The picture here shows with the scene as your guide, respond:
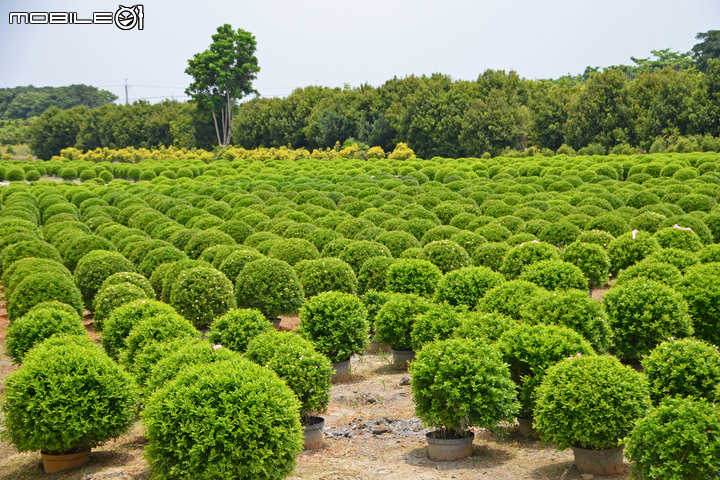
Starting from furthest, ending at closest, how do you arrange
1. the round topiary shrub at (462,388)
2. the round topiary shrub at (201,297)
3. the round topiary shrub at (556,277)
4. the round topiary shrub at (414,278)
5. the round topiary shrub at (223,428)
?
the round topiary shrub at (201,297), the round topiary shrub at (414,278), the round topiary shrub at (556,277), the round topiary shrub at (462,388), the round topiary shrub at (223,428)

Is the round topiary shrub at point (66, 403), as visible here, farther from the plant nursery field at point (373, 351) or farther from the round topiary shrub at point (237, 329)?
the round topiary shrub at point (237, 329)

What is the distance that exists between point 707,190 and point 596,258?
36.2 feet

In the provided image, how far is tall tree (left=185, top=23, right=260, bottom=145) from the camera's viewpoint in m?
77.8

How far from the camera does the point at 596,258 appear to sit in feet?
48.6

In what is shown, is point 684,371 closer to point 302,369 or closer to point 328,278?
point 302,369

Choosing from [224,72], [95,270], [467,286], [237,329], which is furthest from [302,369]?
[224,72]

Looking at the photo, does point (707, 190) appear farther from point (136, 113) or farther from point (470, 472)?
point (136, 113)

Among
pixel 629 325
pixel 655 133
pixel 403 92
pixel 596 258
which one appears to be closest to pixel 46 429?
pixel 629 325

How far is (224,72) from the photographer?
78.2 meters

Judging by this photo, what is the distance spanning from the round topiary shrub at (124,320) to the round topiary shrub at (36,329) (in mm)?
733

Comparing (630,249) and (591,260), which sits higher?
(630,249)

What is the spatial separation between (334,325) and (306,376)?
9.05 feet

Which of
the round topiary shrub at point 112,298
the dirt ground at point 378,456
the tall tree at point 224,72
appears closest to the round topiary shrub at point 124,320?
the dirt ground at point 378,456

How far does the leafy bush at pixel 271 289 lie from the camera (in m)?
14.0
